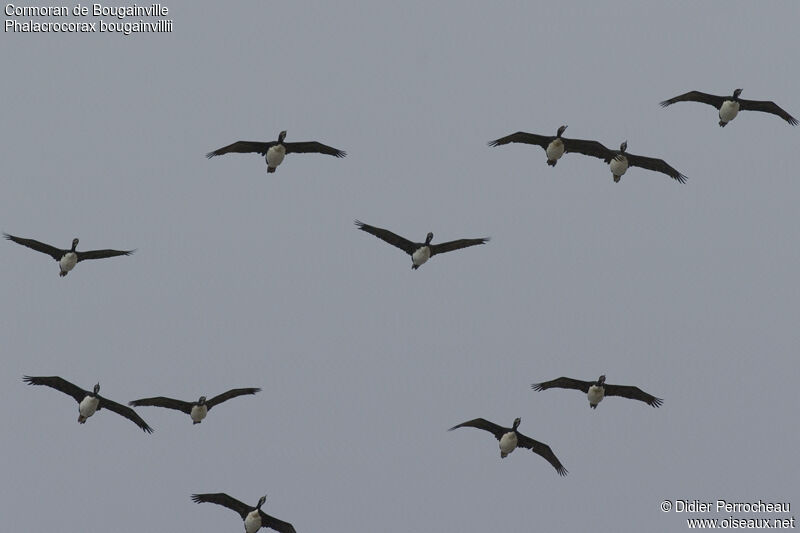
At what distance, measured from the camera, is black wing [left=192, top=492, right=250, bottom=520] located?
5034 cm

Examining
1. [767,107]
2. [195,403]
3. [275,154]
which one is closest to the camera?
[767,107]

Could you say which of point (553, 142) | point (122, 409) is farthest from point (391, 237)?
point (122, 409)

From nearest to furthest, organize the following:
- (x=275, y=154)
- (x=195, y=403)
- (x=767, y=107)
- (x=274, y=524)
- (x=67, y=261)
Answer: (x=274, y=524) → (x=767, y=107) → (x=195, y=403) → (x=275, y=154) → (x=67, y=261)

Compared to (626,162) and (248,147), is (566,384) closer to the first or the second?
(626,162)

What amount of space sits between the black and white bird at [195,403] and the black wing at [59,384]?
2018 mm

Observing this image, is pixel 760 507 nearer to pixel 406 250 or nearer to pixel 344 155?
pixel 406 250

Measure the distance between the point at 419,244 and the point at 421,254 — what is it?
0.48 m

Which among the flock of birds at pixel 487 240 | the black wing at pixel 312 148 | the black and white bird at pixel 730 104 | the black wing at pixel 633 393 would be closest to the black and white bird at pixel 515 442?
the flock of birds at pixel 487 240

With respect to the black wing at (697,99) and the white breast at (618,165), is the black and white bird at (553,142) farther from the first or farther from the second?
the black wing at (697,99)

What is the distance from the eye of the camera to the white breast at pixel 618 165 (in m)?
52.1

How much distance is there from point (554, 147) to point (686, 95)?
5.29m

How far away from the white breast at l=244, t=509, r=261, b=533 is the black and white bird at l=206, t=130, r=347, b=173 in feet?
44.0

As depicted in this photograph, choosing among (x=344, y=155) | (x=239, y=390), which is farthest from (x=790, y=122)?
(x=239, y=390)

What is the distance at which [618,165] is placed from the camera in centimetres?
5212
